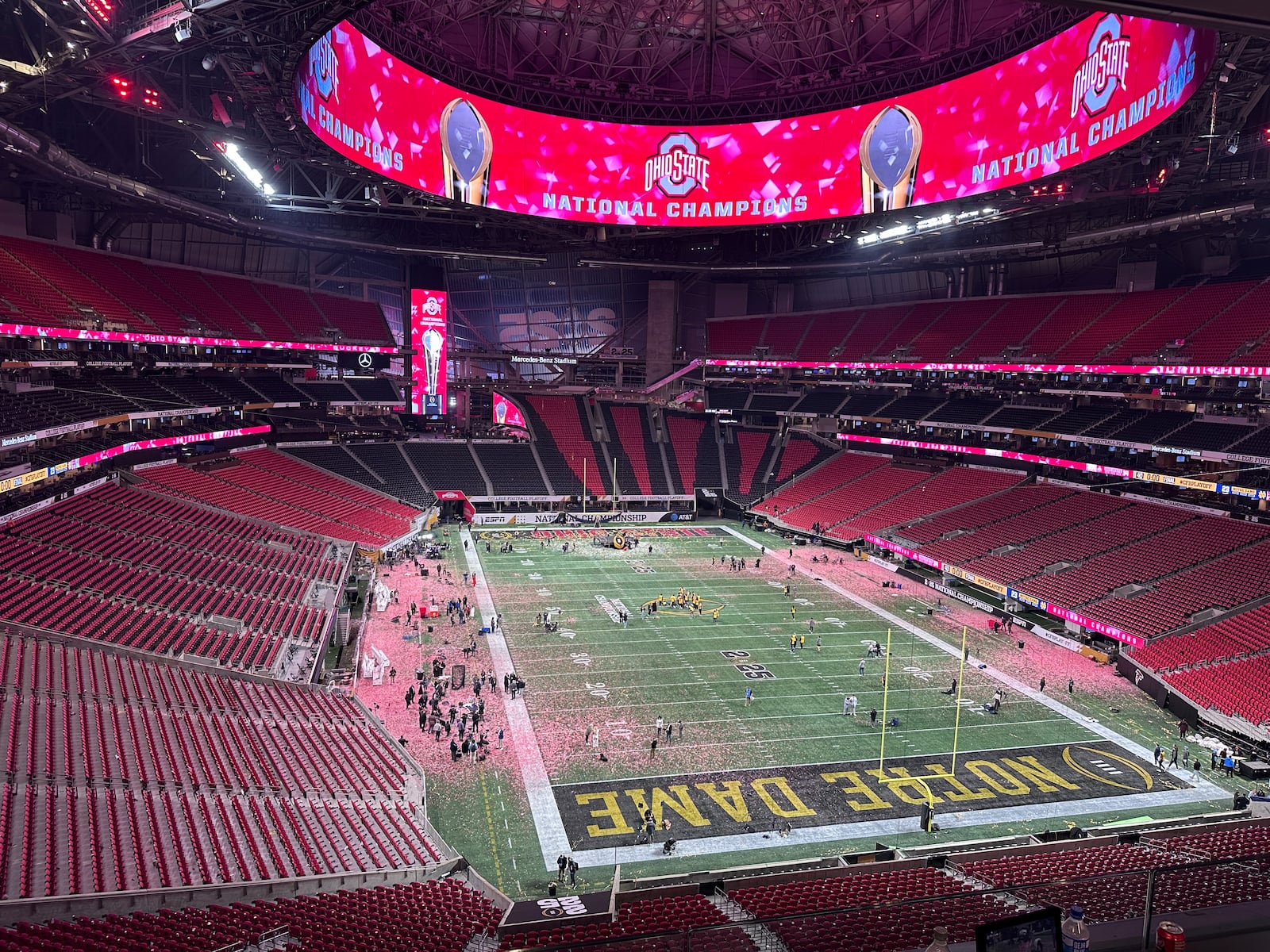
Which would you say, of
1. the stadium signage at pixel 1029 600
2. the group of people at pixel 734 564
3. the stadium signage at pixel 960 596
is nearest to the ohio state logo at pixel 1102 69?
the stadium signage at pixel 1029 600

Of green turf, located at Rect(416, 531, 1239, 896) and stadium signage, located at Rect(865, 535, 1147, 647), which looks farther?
stadium signage, located at Rect(865, 535, 1147, 647)

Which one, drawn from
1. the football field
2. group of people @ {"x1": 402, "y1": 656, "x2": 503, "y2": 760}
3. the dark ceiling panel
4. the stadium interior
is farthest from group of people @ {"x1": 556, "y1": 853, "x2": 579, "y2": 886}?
the dark ceiling panel

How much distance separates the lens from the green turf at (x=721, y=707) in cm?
2064

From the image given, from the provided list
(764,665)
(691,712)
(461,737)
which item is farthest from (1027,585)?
(461,737)

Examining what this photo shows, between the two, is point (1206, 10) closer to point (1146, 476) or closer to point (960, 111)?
point (1146, 476)

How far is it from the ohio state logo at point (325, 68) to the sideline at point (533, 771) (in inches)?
1005

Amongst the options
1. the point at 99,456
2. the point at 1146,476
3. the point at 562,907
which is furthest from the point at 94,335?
the point at 1146,476

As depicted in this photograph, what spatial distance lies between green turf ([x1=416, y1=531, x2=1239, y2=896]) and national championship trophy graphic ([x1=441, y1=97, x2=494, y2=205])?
2379cm

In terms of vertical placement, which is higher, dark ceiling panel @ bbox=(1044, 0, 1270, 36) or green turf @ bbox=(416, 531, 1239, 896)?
dark ceiling panel @ bbox=(1044, 0, 1270, 36)

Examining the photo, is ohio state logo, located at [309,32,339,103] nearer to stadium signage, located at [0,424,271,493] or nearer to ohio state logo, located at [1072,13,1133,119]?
stadium signage, located at [0,424,271,493]

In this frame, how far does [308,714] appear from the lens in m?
24.4

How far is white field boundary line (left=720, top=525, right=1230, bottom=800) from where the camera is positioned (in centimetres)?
2347

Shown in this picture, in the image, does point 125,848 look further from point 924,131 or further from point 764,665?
point 924,131

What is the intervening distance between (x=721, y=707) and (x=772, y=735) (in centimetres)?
260
